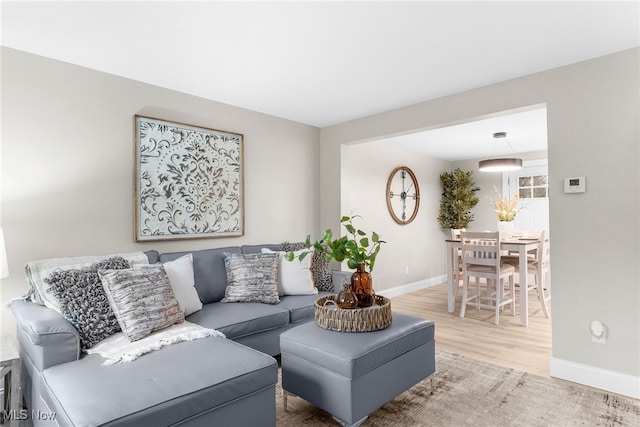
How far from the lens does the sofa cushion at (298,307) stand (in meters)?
2.84

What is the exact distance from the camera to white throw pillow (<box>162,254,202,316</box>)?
248 cm

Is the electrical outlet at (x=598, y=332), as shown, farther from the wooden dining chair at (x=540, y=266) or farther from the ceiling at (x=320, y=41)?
the ceiling at (x=320, y=41)

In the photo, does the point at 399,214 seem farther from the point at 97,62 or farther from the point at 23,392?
the point at 23,392

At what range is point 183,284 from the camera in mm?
2533

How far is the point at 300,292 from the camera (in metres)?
3.17

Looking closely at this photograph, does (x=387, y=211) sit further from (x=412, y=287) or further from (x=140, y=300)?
(x=140, y=300)

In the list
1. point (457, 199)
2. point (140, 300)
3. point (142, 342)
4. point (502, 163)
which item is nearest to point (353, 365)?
point (142, 342)

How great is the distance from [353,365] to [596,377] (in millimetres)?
1960

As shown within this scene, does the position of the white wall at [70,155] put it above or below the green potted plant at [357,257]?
above

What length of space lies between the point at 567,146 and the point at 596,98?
0.36 metres

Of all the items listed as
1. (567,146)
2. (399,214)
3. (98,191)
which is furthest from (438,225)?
(98,191)

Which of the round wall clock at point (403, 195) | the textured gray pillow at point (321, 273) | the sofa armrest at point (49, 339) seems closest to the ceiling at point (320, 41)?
the textured gray pillow at point (321, 273)

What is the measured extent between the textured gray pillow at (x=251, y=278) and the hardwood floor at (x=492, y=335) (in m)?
1.66

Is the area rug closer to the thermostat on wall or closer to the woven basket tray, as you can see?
the woven basket tray
